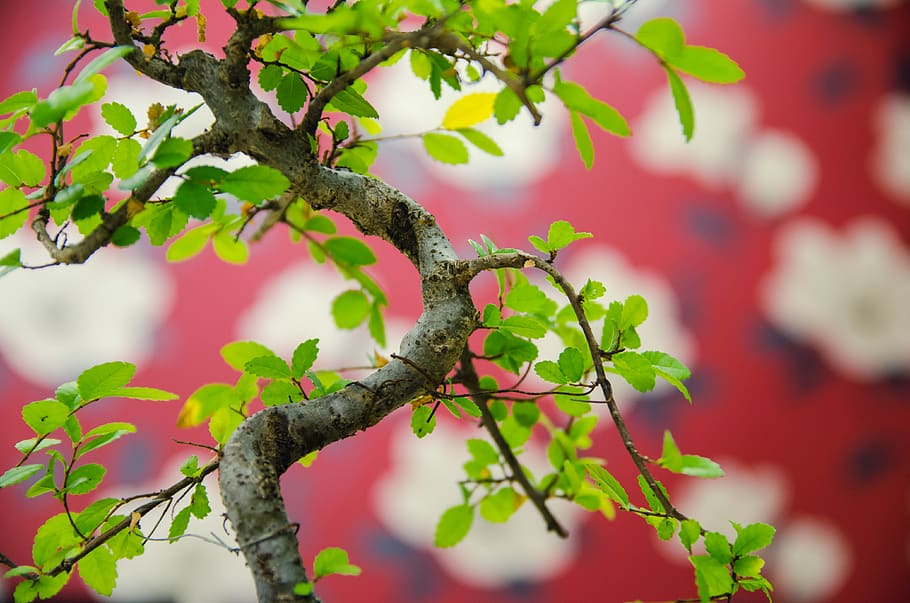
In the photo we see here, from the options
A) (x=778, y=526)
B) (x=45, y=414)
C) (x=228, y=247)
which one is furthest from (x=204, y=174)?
(x=778, y=526)

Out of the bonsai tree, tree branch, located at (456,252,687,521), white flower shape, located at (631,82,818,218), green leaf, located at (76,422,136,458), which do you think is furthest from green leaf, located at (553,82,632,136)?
white flower shape, located at (631,82,818,218)

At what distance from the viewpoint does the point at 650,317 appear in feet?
5.78

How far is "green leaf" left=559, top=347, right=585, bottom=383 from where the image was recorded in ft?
2.10

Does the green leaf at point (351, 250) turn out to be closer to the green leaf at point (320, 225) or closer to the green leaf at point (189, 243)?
the green leaf at point (320, 225)

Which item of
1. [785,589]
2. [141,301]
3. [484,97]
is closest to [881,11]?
[785,589]

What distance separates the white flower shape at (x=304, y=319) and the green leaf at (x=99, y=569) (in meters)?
1.00

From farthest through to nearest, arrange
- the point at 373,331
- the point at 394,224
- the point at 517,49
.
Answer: the point at 373,331
the point at 394,224
the point at 517,49

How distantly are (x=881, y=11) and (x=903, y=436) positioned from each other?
1.00m

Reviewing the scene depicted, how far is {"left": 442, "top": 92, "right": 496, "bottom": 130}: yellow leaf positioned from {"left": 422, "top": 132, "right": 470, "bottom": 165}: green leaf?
0.05 ft

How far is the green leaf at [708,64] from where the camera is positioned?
0.49 meters

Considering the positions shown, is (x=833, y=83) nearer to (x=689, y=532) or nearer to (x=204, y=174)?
(x=689, y=532)

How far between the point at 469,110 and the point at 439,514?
110cm

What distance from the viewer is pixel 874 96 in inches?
72.4

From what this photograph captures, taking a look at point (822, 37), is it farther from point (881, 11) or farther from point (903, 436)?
point (903, 436)
